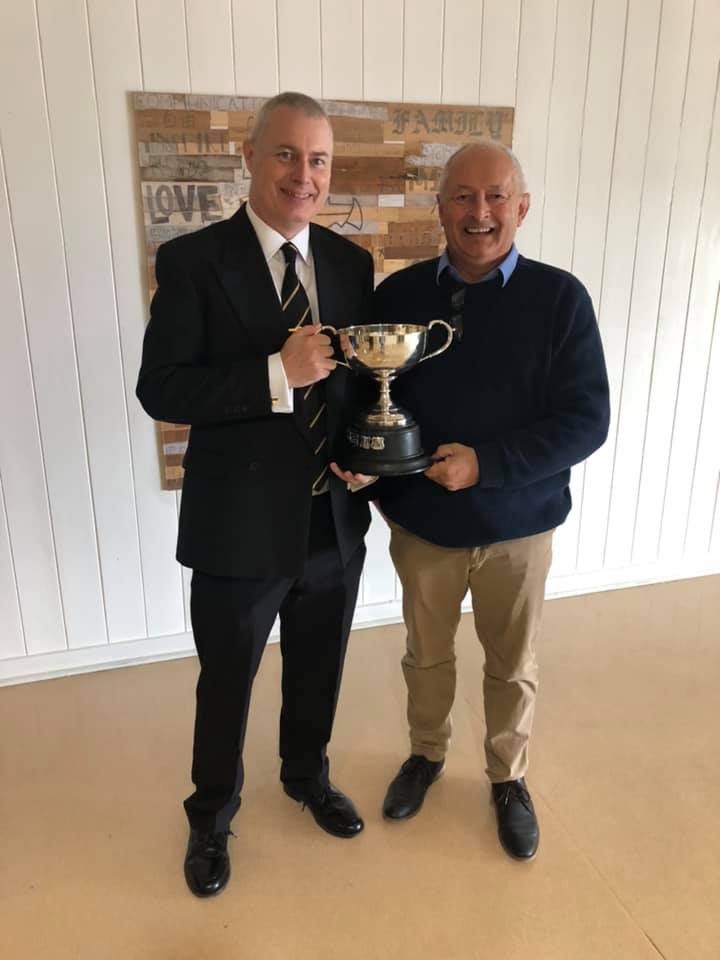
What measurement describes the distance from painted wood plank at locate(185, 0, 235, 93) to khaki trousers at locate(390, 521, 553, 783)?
1510 millimetres

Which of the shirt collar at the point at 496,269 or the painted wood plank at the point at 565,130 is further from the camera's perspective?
the painted wood plank at the point at 565,130

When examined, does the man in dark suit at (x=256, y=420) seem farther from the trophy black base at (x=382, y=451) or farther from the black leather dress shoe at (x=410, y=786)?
the black leather dress shoe at (x=410, y=786)

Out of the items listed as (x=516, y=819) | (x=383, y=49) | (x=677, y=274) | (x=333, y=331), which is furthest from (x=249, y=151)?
(x=677, y=274)

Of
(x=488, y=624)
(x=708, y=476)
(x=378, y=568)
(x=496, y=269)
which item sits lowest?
(x=378, y=568)

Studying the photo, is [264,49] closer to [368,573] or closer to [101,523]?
[101,523]

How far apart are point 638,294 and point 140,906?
2.68 meters

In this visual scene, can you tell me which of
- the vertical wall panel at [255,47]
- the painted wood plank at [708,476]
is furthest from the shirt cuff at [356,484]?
the painted wood plank at [708,476]

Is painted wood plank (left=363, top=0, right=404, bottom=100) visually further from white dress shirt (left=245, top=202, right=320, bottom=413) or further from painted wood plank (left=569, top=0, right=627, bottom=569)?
white dress shirt (left=245, top=202, right=320, bottom=413)

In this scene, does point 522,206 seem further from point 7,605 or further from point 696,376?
point 7,605

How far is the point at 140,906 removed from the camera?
1713 mm

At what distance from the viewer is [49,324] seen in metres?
2.39

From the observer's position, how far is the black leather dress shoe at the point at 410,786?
197 centimetres

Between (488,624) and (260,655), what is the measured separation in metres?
0.57

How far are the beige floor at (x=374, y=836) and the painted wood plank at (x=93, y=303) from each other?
0.40 m
